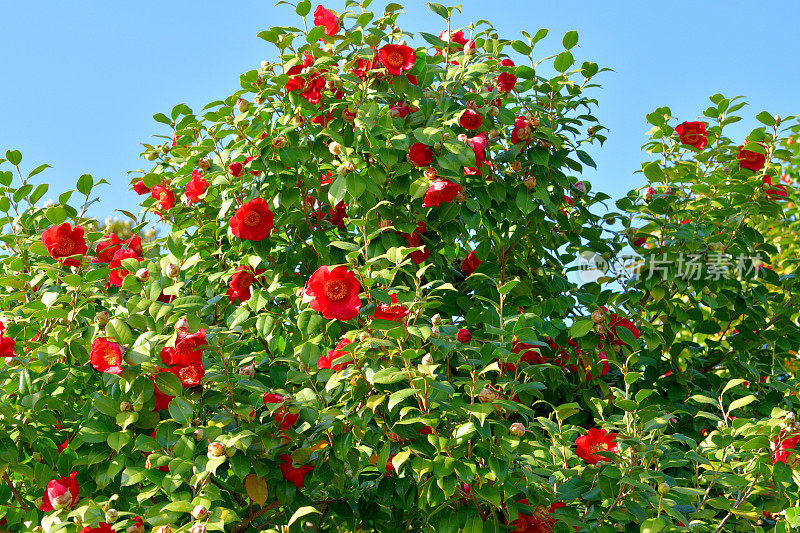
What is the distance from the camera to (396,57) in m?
2.38

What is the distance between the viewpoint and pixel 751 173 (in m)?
3.07

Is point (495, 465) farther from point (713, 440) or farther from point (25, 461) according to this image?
point (25, 461)

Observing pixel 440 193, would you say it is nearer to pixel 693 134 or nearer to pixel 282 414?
pixel 282 414

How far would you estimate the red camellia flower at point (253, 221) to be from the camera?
2316 mm

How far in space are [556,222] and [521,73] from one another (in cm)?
60

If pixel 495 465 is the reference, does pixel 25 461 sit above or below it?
above

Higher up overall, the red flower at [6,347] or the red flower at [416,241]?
the red flower at [416,241]

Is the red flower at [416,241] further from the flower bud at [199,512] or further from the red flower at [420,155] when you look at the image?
the flower bud at [199,512]

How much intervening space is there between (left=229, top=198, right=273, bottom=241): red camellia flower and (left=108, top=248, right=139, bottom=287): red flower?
1.12ft

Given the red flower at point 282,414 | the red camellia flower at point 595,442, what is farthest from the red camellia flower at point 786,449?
the red flower at point 282,414

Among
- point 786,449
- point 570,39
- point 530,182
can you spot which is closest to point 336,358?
point 530,182

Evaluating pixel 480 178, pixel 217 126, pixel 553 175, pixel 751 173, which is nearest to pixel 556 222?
pixel 553 175

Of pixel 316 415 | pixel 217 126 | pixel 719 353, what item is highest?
pixel 217 126

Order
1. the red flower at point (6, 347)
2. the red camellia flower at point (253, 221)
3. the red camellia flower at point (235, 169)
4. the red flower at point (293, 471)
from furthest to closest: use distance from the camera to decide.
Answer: the red camellia flower at point (235, 169) → the red camellia flower at point (253, 221) → the red flower at point (6, 347) → the red flower at point (293, 471)
